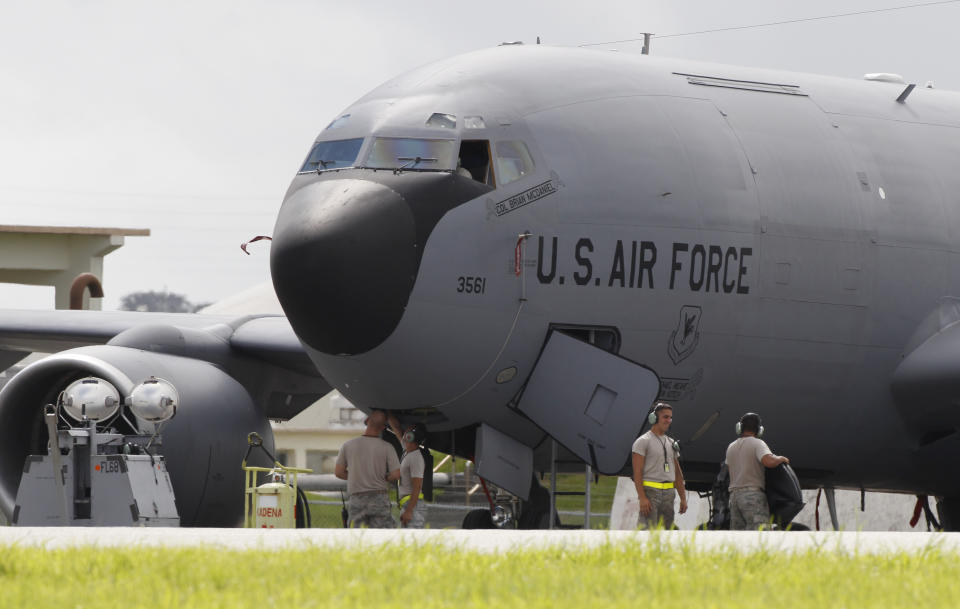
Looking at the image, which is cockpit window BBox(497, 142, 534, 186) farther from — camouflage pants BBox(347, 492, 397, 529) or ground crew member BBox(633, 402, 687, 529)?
camouflage pants BBox(347, 492, 397, 529)

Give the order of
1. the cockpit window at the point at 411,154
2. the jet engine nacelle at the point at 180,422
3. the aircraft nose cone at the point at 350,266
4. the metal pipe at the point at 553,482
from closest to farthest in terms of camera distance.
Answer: the aircraft nose cone at the point at 350,266, the cockpit window at the point at 411,154, the metal pipe at the point at 553,482, the jet engine nacelle at the point at 180,422

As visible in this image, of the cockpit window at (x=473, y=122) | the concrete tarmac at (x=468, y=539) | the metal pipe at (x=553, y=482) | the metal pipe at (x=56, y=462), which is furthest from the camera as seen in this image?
the metal pipe at (x=56, y=462)

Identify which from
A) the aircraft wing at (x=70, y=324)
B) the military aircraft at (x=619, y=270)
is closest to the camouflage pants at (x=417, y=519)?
the military aircraft at (x=619, y=270)

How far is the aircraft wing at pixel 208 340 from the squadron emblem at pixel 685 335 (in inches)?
208

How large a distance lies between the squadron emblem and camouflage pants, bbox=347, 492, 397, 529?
9.95ft

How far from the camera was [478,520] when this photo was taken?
15.8 m

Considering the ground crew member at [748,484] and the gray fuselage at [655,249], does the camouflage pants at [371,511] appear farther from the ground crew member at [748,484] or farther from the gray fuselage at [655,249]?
the ground crew member at [748,484]

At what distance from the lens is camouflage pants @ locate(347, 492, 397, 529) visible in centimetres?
1501

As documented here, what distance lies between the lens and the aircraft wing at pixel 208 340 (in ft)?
63.4

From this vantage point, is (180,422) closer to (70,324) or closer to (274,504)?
(274,504)

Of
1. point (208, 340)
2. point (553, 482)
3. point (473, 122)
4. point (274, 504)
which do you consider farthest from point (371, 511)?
point (208, 340)

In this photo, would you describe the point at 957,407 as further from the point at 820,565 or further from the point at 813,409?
the point at 820,565

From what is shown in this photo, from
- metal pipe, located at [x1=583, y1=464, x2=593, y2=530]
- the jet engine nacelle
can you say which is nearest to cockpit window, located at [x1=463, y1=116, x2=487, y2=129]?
metal pipe, located at [x1=583, y1=464, x2=593, y2=530]

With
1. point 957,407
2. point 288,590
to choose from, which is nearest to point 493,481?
point 957,407
